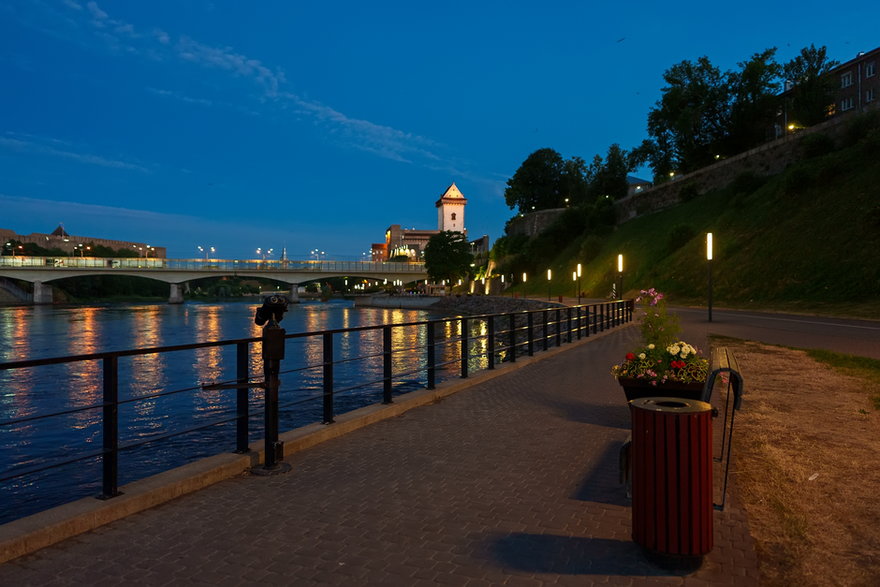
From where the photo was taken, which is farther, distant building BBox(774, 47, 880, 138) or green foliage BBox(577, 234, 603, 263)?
green foliage BBox(577, 234, 603, 263)

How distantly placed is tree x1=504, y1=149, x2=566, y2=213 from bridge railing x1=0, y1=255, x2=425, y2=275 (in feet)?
83.9

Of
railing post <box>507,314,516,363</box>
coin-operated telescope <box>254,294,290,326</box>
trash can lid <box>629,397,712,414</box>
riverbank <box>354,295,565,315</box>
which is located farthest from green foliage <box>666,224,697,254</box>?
trash can lid <box>629,397,712,414</box>

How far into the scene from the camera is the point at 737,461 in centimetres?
616

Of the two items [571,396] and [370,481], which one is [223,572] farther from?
[571,396]

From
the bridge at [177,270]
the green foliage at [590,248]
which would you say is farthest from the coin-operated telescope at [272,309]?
the bridge at [177,270]

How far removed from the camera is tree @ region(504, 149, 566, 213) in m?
118

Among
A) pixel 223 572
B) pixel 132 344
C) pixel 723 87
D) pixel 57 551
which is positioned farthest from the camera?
pixel 723 87

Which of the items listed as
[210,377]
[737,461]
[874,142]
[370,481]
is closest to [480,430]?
[370,481]

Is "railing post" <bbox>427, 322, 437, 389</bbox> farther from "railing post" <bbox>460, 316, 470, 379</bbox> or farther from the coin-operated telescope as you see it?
the coin-operated telescope

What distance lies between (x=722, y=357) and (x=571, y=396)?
13.9 feet

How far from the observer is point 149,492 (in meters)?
4.96

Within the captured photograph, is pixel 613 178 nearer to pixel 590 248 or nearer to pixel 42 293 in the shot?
pixel 590 248

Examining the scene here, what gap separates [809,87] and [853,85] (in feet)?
23.1

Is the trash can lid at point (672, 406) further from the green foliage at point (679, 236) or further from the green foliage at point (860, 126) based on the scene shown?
the green foliage at point (679, 236)
